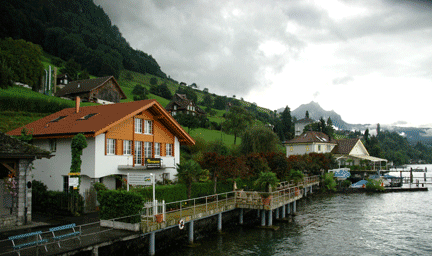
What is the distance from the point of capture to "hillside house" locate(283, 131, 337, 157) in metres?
83.1

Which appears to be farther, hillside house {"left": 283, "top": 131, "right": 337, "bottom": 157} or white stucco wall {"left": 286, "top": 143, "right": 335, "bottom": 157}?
hillside house {"left": 283, "top": 131, "right": 337, "bottom": 157}

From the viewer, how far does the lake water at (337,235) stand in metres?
23.3

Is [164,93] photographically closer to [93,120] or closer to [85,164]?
[93,120]

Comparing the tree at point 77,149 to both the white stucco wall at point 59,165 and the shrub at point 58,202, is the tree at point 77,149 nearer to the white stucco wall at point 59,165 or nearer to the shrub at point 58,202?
the white stucco wall at point 59,165

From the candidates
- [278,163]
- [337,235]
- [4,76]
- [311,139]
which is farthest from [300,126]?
[337,235]

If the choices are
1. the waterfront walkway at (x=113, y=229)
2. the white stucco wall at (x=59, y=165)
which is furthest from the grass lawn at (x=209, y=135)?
the white stucco wall at (x=59, y=165)

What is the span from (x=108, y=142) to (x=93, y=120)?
2.41 m

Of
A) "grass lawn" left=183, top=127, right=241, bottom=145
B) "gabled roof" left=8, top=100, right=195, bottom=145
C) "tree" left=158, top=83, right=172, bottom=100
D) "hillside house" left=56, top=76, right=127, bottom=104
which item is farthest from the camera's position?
"tree" left=158, top=83, right=172, bottom=100

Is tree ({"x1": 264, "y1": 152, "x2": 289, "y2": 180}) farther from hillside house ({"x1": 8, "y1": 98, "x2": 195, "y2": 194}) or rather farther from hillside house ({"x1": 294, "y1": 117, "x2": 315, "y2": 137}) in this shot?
hillside house ({"x1": 294, "y1": 117, "x2": 315, "y2": 137})

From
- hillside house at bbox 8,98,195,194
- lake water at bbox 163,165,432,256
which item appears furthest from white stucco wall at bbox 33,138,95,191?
lake water at bbox 163,165,432,256

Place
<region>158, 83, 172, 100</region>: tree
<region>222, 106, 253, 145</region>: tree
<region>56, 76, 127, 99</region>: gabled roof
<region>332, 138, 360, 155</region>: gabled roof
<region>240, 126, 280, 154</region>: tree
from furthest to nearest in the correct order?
<region>158, 83, 172, 100</region>: tree
<region>332, 138, 360, 155</region>: gabled roof
<region>222, 106, 253, 145</region>: tree
<region>56, 76, 127, 99</region>: gabled roof
<region>240, 126, 280, 154</region>: tree

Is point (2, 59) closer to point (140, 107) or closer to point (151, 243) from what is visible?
point (140, 107)

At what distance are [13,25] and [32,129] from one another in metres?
118

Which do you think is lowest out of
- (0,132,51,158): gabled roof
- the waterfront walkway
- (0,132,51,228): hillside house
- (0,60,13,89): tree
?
the waterfront walkway
